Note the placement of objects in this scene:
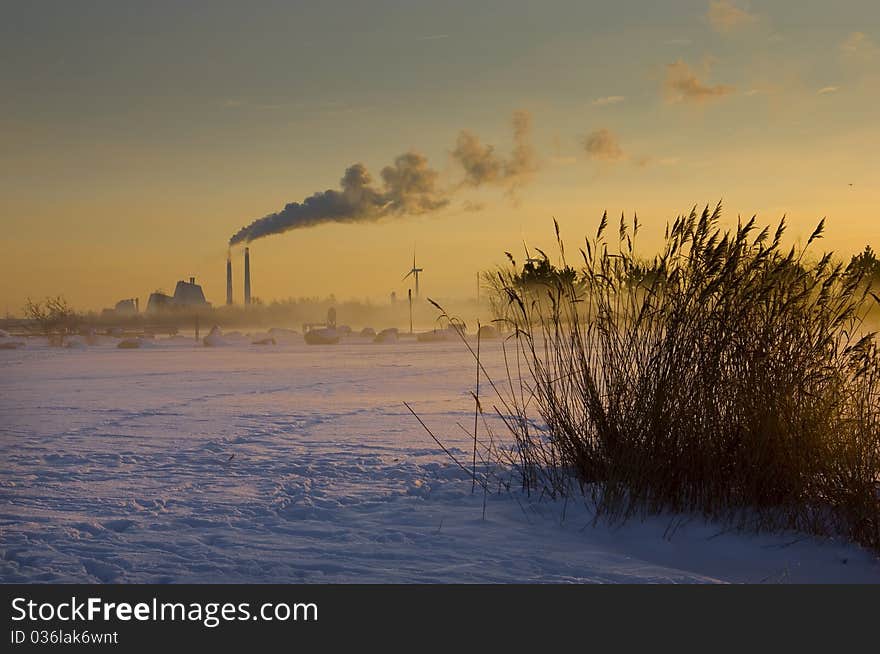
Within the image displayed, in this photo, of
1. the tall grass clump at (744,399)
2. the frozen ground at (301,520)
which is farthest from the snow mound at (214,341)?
the tall grass clump at (744,399)

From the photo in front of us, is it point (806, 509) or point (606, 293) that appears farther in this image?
point (606, 293)

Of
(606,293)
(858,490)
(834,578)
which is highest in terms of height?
(606,293)

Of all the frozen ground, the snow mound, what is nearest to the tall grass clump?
the frozen ground

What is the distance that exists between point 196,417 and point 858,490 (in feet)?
23.5

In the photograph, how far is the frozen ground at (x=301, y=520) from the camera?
3.78 metres

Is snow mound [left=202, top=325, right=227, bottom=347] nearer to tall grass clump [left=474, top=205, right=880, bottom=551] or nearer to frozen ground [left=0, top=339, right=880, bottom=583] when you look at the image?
frozen ground [left=0, top=339, right=880, bottom=583]

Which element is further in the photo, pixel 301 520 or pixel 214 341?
pixel 214 341

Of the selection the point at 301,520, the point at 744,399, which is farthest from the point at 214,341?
the point at 744,399

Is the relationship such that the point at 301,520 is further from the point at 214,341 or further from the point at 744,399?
the point at 214,341

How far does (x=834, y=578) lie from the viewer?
4.20 metres

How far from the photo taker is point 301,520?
4699 millimetres

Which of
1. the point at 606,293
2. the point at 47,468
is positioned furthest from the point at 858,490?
the point at 47,468
